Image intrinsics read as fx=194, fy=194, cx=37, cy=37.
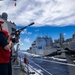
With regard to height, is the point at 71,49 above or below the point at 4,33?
below

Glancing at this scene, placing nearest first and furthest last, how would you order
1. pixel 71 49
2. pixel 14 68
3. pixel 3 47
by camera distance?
pixel 71 49
pixel 3 47
pixel 14 68

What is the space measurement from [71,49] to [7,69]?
1.37 meters

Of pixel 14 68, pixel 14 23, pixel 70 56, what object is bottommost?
pixel 14 68

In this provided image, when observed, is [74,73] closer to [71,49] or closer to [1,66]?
[71,49]

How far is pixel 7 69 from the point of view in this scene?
3.62m

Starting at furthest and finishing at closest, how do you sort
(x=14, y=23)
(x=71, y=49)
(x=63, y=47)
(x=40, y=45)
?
(x=40, y=45), (x=14, y=23), (x=63, y=47), (x=71, y=49)

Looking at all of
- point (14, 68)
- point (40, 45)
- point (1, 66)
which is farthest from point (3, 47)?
point (40, 45)

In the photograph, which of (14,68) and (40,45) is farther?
(40,45)

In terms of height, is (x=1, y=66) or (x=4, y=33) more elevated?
(x=4, y=33)

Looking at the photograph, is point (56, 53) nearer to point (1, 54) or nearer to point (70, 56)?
point (70, 56)

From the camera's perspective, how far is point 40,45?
126 m

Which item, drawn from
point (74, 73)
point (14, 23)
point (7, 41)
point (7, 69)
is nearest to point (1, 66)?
point (7, 69)

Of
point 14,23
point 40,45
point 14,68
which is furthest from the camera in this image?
point 40,45

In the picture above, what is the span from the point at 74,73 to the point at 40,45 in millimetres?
122849
